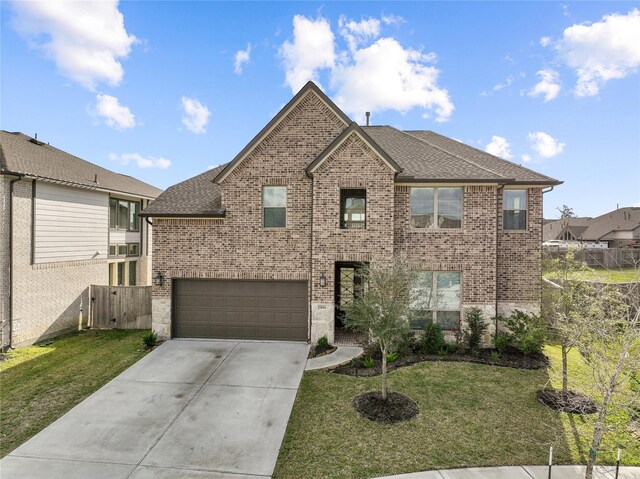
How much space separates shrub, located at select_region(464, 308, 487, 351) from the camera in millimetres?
11031

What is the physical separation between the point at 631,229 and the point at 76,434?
68.3 metres

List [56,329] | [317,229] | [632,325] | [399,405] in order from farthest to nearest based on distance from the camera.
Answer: [56,329]
[317,229]
[399,405]
[632,325]

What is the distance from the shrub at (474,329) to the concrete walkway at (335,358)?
367cm

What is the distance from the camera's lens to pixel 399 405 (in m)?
7.52

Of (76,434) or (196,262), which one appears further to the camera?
(196,262)

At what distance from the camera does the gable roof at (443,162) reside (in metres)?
11.3

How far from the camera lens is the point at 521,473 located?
554cm

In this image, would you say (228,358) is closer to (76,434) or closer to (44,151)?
(76,434)

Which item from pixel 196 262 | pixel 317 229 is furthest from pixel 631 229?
pixel 196 262

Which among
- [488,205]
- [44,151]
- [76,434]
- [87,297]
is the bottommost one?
[76,434]

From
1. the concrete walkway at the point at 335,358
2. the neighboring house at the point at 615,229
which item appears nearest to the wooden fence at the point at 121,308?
the concrete walkway at the point at 335,358

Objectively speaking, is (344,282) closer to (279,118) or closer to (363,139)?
(363,139)

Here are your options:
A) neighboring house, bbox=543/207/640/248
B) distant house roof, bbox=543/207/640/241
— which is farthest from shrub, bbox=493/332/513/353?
distant house roof, bbox=543/207/640/241

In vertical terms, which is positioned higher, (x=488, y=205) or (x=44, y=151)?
(x=44, y=151)
